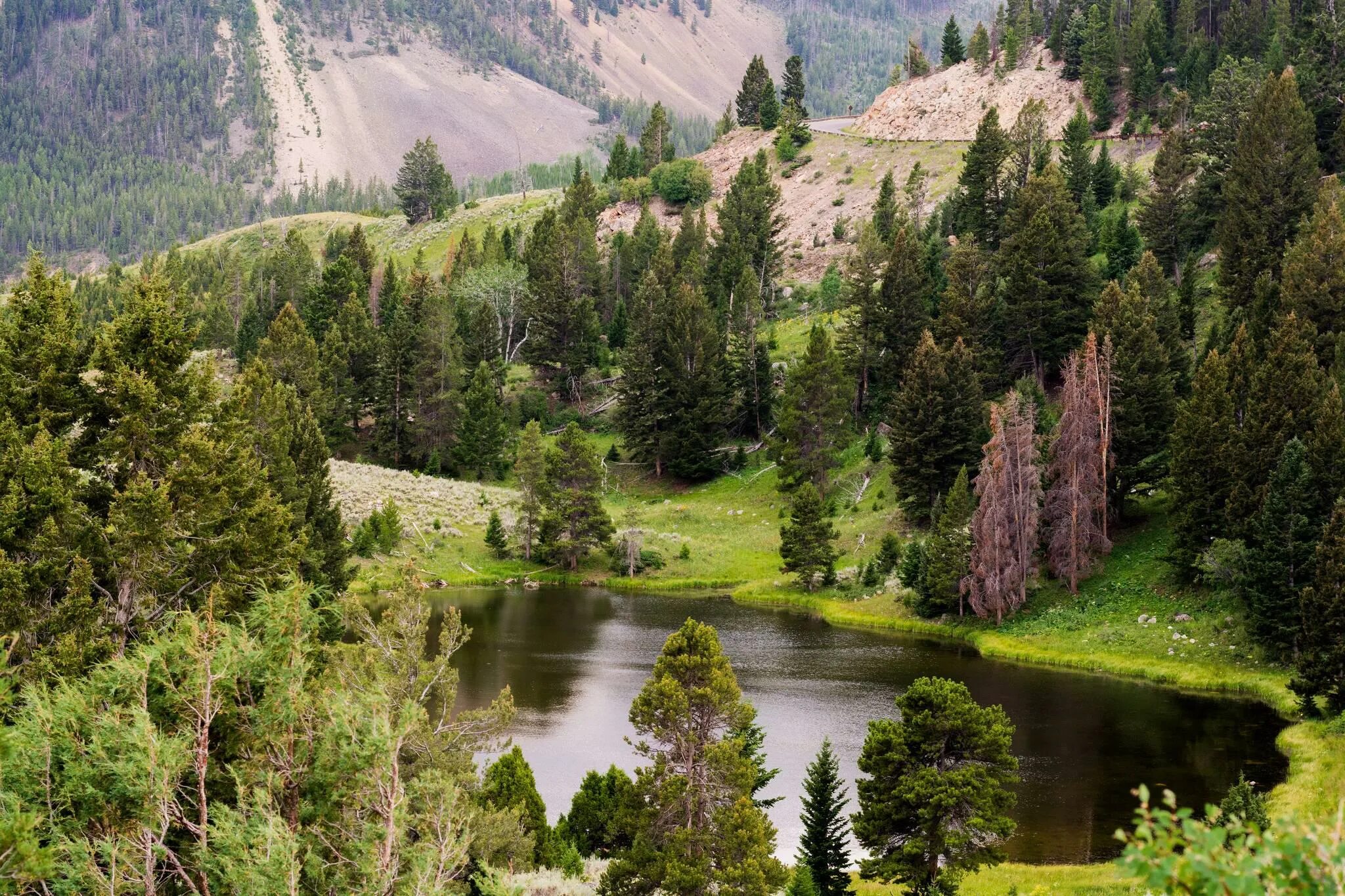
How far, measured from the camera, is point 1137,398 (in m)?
66.0

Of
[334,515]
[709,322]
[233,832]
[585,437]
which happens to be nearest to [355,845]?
[233,832]

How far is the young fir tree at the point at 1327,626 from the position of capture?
143 ft

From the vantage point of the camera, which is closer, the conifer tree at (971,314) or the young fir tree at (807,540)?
the young fir tree at (807,540)

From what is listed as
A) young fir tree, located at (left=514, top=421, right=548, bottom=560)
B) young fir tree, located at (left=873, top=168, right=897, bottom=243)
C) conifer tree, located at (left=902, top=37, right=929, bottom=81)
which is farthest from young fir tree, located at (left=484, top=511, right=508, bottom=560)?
conifer tree, located at (left=902, top=37, right=929, bottom=81)

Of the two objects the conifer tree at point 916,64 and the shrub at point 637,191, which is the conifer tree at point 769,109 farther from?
the shrub at point 637,191

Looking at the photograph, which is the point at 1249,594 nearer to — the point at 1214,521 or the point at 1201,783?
the point at 1214,521

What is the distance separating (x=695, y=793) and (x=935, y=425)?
52.5m

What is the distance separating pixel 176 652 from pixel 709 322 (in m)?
77.4

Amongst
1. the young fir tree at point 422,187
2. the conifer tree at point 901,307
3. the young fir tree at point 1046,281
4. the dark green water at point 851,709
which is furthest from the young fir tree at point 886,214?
the young fir tree at point 422,187

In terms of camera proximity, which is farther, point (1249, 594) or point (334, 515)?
point (334, 515)

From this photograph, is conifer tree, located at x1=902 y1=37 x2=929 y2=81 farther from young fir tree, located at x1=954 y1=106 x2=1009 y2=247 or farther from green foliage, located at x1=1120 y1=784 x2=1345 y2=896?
green foliage, located at x1=1120 y1=784 x2=1345 y2=896

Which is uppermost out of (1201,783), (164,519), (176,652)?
(164,519)

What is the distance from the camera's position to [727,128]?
168 metres

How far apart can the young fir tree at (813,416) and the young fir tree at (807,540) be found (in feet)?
41.9
